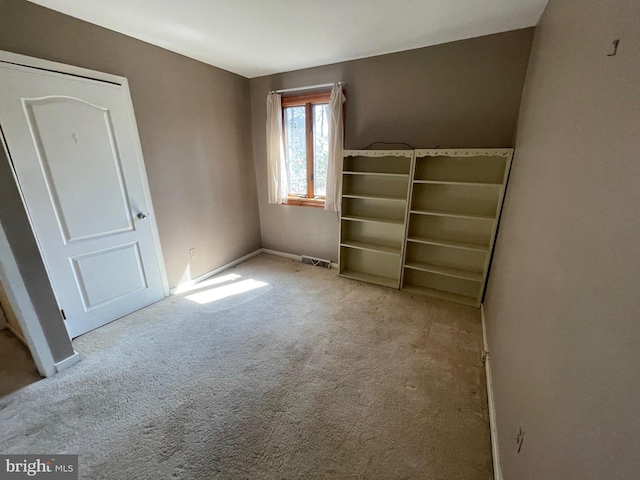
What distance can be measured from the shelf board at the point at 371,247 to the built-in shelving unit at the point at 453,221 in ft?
0.45

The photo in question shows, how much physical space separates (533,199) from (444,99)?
159cm

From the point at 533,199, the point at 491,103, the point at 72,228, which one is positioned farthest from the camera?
the point at 491,103

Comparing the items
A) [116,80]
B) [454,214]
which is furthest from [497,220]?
[116,80]

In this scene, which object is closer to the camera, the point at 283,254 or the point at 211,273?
the point at 211,273

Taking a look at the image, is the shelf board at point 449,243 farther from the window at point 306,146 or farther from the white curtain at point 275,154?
the white curtain at point 275,154

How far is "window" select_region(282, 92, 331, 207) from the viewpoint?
312cm

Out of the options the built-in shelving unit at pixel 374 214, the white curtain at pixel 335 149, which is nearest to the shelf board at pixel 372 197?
the built-in shelving unit at pixel 374 214

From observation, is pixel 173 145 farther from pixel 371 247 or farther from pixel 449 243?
pixel 449 243

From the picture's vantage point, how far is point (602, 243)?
66 centimetres

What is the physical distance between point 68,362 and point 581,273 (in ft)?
9.58

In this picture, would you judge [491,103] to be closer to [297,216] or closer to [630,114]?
[630,114]

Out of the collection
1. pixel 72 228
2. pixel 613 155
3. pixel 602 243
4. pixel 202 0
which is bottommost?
pixel 72 228

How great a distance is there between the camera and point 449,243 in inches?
101

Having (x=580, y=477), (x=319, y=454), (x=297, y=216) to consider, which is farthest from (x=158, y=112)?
(x=580, y=477)
